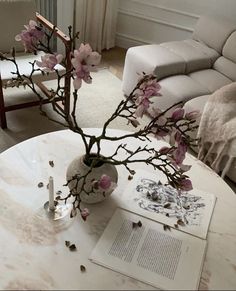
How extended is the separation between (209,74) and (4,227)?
202 cm

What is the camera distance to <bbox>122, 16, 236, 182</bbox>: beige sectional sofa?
2490 millimetres

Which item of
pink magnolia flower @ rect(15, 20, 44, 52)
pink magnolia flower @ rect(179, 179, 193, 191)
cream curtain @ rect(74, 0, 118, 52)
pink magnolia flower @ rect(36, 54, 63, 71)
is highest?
pink magnolia flower @ rect(15, 20, 44, 52)

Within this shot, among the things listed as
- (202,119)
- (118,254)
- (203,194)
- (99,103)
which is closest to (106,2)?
(99,103)

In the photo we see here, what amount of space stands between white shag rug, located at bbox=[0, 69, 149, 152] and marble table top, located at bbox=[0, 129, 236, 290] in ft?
2.83

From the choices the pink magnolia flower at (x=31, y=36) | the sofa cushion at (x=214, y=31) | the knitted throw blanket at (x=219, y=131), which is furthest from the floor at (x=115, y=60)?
the pink magnolia flower at (x=31, y=36)

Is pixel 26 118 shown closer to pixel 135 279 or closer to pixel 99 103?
pixel 99 103

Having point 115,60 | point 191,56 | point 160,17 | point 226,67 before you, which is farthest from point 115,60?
point 226,67

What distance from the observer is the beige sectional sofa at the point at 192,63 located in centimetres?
249

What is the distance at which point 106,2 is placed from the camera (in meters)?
3.61

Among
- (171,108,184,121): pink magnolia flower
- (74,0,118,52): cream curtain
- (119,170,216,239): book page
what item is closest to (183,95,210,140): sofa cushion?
(119,170,216,239): book page

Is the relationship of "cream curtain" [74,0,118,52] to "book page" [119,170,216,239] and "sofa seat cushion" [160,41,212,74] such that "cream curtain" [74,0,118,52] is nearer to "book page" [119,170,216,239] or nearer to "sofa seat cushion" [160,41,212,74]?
"sofa seat cushion" [160,41,212,74]

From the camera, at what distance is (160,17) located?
143 inches

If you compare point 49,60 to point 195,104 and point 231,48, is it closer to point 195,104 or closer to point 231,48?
point 195,104

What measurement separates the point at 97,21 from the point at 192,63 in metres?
1.37
